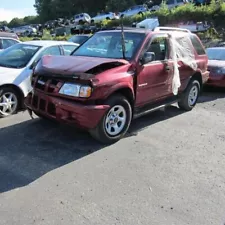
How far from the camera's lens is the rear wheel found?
243 inches

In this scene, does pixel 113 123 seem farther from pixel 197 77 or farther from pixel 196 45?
pixel 196 45

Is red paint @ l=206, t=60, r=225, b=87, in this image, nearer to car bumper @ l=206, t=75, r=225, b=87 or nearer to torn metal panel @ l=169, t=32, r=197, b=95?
car bumper @ l=206, t=75, r=225, b=87

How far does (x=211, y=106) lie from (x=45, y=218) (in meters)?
5.74

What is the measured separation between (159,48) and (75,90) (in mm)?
2147

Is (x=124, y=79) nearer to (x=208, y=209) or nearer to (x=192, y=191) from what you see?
(x=192, y=191)

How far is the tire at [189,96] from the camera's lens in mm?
7027

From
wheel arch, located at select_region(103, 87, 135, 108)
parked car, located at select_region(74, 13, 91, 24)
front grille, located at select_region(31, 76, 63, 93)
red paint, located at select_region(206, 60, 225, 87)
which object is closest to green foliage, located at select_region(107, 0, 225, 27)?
parked car, located at select_region(74, 13, 91, 24)

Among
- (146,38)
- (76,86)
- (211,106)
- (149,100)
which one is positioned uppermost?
(146,38)

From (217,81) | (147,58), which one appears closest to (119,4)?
(217,81)

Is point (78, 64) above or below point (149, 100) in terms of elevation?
above

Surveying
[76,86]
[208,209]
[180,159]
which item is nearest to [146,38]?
[76,86]

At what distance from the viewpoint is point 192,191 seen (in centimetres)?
378

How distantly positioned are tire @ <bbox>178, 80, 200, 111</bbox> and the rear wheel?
3443 millimetres

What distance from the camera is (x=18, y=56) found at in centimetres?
688
